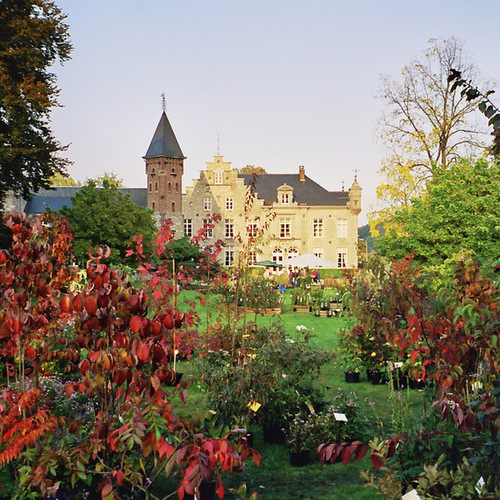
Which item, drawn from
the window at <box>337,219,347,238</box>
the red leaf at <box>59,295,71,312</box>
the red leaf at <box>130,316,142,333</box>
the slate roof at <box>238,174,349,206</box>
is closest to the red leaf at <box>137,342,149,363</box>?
the red leaf at <box>130,316,142,333</box>

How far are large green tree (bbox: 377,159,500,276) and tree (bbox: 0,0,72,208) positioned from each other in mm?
14960

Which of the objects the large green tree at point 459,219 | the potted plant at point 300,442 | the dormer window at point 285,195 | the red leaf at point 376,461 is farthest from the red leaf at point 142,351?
the dormer window at point 285,195

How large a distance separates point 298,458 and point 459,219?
44.6 feet

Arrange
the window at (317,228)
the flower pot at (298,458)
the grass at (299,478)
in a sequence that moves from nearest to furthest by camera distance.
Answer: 1. the grass at (299,478)
2. the flower pot at (298,458)
3. the window at (317,228)

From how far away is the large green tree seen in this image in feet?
54.7

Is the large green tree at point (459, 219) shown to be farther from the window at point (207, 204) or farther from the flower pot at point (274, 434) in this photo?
the window at point (207, 204)

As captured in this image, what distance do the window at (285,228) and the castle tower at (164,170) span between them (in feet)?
33.2

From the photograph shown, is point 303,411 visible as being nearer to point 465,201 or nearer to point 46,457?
point 46,457

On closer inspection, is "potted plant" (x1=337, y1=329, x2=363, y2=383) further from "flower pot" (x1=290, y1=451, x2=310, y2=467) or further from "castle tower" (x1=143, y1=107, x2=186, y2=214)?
"castle tower" (x1=143, y1=107, x2=186, y2=214)

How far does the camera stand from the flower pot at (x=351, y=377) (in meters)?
9.37

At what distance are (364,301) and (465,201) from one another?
904 centimetres

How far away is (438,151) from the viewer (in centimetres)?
2681

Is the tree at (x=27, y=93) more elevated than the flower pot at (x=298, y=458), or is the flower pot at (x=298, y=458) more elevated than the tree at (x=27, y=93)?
the tree at (x=27, y=93)

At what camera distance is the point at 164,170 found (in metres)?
49.6
